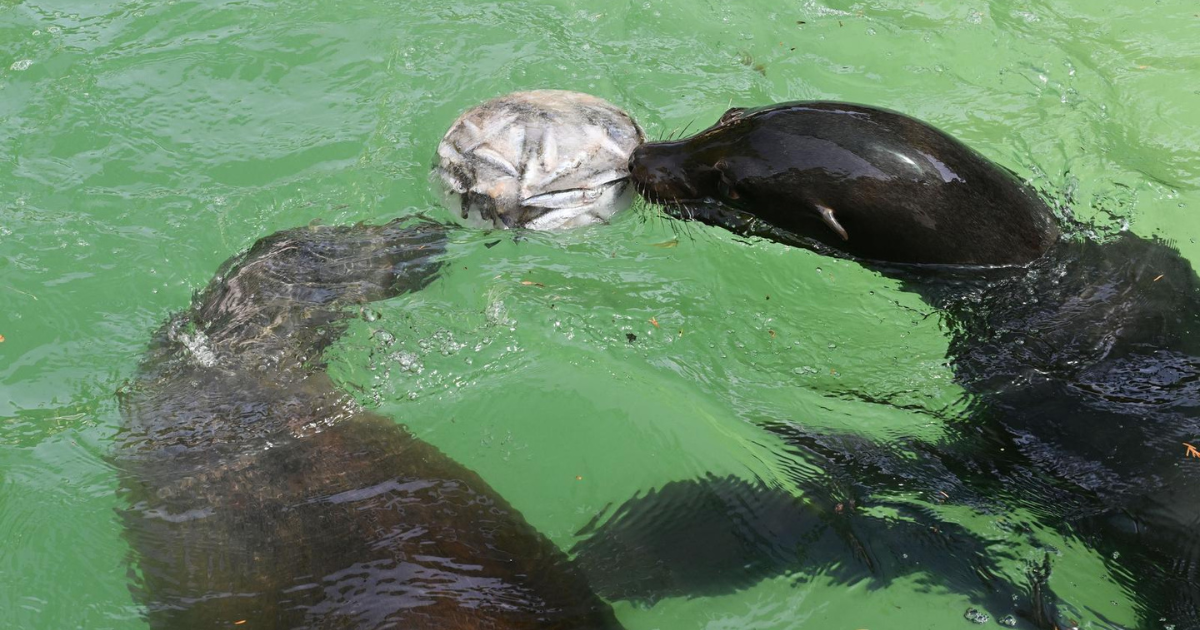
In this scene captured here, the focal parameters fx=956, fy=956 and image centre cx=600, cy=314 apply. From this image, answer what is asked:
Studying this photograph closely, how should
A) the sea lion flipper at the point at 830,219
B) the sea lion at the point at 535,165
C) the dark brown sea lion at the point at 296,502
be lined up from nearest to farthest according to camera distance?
the dark brown sea lion at the point at 296,502, the sea lion flipper at the point at 830,219, the sea lion at the point at 535,165

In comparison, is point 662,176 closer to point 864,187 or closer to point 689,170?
point 689,170

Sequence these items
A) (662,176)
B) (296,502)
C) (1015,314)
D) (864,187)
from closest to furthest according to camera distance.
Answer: (296,502), (864,187), (1015,314), (662,176)

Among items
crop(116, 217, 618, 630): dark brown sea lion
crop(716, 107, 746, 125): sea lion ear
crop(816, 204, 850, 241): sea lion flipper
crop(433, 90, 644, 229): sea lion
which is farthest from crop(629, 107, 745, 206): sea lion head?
crop(116, 217, 618, 630): dark brown sea lion

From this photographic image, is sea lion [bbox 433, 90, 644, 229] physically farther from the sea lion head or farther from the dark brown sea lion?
the dark brown sea lion

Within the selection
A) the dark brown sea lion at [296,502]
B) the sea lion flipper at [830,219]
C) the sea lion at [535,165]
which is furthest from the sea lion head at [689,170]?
the dark brown sea lion at [296,502]

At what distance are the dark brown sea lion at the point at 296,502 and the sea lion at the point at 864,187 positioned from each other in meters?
1.73

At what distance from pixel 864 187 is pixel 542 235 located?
1541 mm

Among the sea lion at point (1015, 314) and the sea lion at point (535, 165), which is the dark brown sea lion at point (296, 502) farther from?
the sea lion at point (1015, 314)

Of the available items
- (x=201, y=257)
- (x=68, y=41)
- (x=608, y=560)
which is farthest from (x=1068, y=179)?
(x=68, y=41)

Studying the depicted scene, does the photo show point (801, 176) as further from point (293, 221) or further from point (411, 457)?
point (293, 221)

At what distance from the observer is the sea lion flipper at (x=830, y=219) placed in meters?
3.98

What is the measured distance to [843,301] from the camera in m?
5.11

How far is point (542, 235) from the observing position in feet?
15.3

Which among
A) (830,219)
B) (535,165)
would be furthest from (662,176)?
(830,219)
